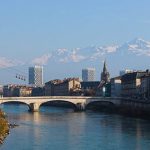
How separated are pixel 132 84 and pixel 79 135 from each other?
158ft

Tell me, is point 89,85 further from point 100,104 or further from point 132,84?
point 100,104

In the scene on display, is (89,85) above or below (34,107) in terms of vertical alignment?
above

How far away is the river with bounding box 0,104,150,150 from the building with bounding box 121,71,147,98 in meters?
32.4

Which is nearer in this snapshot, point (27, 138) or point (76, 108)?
point (27, 138)

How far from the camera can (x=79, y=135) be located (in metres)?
46.4

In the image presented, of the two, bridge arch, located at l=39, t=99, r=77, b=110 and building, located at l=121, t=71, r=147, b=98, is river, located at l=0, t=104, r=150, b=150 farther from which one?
building, located at l=121, t=71, r=147, b=98

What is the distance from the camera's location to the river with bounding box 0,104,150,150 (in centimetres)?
4028

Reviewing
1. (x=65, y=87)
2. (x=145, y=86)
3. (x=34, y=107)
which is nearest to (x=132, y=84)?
(x=145, y=86)

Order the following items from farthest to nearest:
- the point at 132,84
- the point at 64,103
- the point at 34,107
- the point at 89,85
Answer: the point at 89,85 → the point at 64,103 → the point at 132,84 → the point at 34,107

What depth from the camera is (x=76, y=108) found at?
81875 mm

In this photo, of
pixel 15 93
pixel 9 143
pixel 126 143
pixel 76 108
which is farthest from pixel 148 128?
pixel 15 93

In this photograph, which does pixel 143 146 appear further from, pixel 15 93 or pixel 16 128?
pixel 15 93

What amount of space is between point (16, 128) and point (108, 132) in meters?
7.28

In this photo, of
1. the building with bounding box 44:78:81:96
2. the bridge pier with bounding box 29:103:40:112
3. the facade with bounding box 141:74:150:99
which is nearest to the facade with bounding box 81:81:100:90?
the building with bounding box 44:78:81:96
